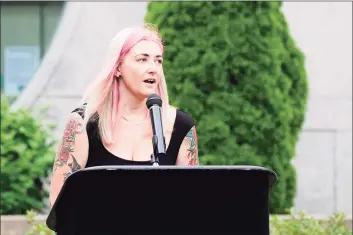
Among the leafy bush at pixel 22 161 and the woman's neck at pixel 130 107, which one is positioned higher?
the woman's neck at pixel 130 107

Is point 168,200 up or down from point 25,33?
down

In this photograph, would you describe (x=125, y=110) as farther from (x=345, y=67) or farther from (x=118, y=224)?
(x=345, y=67)

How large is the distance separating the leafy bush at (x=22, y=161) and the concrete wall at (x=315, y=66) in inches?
49.9

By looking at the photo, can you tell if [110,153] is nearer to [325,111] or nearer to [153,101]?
[153,101]

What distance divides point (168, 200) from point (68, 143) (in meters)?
0.82

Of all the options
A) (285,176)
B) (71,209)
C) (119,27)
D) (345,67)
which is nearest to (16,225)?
(285,176)

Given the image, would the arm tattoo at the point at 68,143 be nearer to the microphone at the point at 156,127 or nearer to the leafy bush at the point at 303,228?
the microphone at the point at 156,127

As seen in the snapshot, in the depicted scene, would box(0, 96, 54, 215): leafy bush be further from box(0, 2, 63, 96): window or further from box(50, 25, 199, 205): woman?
box(50, 25, 199, 205): woman

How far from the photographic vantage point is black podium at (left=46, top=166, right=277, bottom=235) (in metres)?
3.26

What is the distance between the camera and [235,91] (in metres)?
8.55

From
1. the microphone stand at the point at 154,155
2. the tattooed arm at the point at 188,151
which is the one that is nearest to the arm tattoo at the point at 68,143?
the tattooed arm at the point at 188,151

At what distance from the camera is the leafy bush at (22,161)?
8844mm

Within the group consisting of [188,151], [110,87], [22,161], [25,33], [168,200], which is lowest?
[22,161]

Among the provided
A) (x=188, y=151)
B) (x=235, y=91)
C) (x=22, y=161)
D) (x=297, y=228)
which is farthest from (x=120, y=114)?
(x=22, y=161)
